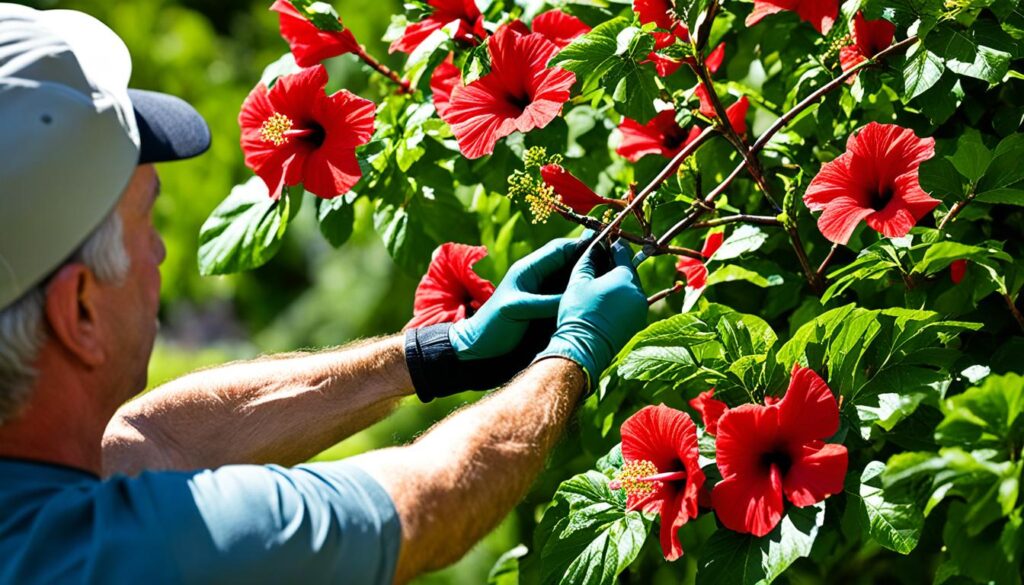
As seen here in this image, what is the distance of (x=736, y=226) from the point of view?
1.84 metres

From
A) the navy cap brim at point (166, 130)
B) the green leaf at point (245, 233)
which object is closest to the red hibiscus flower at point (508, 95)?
the navy cap brim at point (166, 130)

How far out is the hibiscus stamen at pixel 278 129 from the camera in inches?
75.8

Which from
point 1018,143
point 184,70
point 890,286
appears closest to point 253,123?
point 890,286

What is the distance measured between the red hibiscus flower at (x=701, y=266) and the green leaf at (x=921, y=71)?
34cm

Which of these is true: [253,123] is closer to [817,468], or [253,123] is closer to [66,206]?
[66,206]

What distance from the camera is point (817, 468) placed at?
147 centimetres

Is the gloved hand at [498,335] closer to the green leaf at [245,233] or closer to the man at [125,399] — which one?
the man at [125,399]

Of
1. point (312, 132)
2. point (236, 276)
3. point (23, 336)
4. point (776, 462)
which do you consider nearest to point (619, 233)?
point (776, 462)

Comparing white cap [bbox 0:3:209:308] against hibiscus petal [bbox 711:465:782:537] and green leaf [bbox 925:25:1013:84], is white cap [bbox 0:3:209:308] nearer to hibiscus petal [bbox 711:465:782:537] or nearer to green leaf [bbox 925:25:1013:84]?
hibiscus petal [bbox 711:465:782:537]

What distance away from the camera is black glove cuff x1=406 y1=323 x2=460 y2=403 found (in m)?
2.01

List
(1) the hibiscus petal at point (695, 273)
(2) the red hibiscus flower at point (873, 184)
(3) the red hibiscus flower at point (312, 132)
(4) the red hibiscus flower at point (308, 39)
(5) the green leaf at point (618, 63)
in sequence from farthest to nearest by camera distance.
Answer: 1. (4) the red hibiscus flower at point (308, 39)
2. (3) the red hibiscus flower at point (312, 132)
3. (1) the hibiscus petal at point (695, 273)
4. (5) the green leaf at point (618, 63)
5. (2) the red hibiscus flower at point (873, 184)

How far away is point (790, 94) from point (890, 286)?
1.06 feet

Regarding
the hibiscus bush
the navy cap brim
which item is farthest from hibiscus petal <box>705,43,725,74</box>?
the navy cap brim

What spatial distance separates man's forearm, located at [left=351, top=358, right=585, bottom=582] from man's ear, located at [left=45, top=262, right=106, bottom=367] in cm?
34
